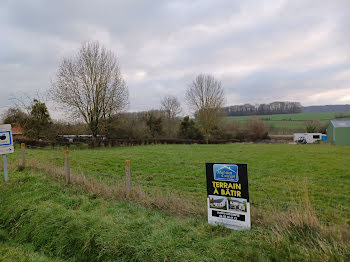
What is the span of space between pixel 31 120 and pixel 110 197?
2340 cm

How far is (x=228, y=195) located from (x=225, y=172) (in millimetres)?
402

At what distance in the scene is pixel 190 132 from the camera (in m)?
44.3

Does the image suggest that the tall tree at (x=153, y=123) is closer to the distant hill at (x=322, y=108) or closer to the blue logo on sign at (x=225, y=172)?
the blue logo on sign at (x=225, y=172)

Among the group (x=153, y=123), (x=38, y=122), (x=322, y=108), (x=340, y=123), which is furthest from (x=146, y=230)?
(x=322, y=108)

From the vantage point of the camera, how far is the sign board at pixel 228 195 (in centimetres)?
375

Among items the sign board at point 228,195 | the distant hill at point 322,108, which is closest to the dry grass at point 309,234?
the sign board at point 228,195

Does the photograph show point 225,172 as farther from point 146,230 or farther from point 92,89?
point 92,89

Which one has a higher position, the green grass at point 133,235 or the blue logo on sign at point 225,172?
the blue logo on sign at point 225,172

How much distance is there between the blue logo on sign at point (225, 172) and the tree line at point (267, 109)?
76919 mm

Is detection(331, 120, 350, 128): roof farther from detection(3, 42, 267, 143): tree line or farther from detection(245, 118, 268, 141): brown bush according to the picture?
detection(3, 42, 267, 143): tree line

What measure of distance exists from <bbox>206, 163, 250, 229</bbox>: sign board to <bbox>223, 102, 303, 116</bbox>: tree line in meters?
76.9

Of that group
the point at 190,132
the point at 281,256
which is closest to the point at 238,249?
the point at 281,256

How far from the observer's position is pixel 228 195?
12.9 ft

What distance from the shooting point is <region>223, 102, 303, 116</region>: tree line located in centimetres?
8006
